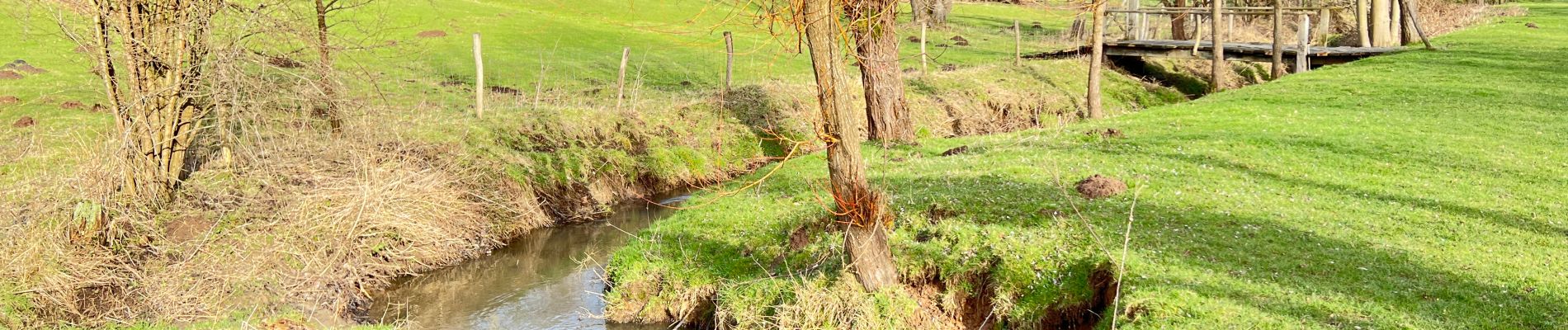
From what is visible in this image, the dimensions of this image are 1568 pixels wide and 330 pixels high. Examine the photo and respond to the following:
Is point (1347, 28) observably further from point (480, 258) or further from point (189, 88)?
point (189, 88)

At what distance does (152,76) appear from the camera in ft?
35.7

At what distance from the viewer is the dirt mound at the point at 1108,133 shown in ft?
53.1

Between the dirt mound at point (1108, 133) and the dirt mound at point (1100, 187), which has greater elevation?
the dirt mound at point (1108, 133)

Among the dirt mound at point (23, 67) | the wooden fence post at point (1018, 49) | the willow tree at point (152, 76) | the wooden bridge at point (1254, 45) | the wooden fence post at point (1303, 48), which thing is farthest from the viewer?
the wooden fence post at point (1018, 49)

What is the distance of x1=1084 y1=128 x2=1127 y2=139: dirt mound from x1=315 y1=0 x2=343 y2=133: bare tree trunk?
10.9m

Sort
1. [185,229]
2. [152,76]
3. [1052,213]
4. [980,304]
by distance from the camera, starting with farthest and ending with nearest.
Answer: [185,229]
[152,76]
[1052,213]
[980,304]

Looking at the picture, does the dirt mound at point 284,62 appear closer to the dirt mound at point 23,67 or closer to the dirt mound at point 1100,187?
the dirt mound at point 1100,187

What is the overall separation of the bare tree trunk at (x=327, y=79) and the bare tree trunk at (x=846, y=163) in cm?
666

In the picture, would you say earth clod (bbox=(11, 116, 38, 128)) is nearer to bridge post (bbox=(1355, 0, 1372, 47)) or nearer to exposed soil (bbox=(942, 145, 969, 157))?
exposed soil (bbox=(942, 145, 969, 157))

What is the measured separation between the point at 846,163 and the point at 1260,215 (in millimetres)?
4513

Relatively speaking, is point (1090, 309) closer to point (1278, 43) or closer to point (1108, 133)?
point (1108, 133)

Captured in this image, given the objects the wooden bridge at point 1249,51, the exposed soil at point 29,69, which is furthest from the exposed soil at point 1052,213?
the exposed soil at point 29,69

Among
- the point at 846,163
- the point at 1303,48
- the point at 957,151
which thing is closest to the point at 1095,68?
the point at 957,151

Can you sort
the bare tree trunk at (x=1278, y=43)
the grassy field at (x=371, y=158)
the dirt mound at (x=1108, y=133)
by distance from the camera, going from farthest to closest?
the bare tree trunk at (x=1278, y=43) < the dirt mound at (x=1108, y=133) < the grassy field at (x=371, y=158)
